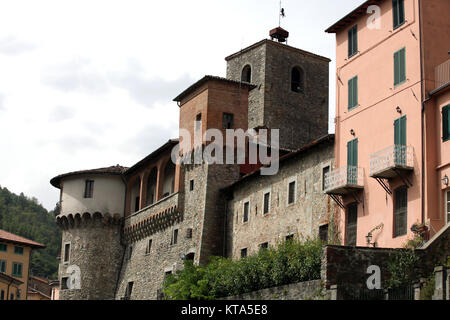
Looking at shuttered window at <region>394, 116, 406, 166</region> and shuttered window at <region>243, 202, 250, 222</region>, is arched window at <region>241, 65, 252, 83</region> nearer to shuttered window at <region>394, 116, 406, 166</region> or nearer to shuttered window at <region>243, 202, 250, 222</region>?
shuttered window at <region>243, 202, 250, 222</region>

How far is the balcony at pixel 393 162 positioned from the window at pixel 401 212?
70 centimetres

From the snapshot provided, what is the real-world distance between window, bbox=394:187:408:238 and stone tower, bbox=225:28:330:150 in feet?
84.5

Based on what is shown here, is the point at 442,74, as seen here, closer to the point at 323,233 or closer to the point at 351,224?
the point at 351,224

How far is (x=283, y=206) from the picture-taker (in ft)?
123

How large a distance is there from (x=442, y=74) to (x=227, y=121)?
693 inches

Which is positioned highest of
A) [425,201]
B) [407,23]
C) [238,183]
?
[407,23]

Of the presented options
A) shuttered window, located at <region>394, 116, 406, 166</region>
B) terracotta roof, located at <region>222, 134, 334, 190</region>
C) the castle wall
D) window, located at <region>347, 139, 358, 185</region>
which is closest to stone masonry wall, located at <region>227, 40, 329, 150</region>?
terracotta roof, located at <region>222, 134, 334, 190</region>

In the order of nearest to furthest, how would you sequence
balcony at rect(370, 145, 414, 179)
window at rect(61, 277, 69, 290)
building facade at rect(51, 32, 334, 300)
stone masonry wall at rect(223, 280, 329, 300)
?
stone masonry wall at rect(223, 280, 329, 300) < balcony at rect(370, 145, 414, 179) < building facade at rect(51, 32, 334, 300) < window at rect(61, 277, 69, 290)

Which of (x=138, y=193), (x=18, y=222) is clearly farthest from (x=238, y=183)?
(x=18, y=222)

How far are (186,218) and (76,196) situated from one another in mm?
13881

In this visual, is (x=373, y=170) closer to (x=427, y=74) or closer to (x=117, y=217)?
(x=427, y=74)

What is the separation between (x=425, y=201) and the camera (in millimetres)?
27203

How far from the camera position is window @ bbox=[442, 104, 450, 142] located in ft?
89.7

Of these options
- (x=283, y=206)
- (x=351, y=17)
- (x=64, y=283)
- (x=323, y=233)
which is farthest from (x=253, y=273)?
(x=64, y=283)
